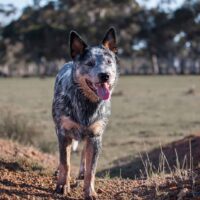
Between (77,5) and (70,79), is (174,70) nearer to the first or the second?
(77,5)

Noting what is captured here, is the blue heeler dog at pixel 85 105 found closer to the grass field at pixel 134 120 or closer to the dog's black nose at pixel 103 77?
the dog's black nose at pixel 103 77

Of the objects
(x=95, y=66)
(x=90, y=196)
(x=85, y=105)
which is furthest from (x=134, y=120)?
(x=95, y=66)

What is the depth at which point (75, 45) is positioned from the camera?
8016mm

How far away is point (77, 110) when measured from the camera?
8.06 m

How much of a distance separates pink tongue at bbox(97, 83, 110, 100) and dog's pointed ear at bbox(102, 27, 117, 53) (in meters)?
0.88

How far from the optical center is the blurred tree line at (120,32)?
77250 millimetres

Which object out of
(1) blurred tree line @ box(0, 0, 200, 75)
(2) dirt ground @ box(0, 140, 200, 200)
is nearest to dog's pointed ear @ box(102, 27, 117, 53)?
(2) dirt ground @ box(0, 140, 200, 200)

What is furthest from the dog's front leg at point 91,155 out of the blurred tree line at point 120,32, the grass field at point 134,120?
the blurred tree line at point 120,32

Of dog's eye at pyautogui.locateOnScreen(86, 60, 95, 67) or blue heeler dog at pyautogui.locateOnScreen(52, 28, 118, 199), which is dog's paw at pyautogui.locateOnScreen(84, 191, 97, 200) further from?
dog's eye at pyautogui.locateOnScreen(86, 60, 95, 67)

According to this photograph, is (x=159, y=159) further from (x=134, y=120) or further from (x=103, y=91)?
(x=134, y=120)

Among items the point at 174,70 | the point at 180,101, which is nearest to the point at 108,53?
the point at 180,101

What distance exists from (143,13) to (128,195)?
249ft

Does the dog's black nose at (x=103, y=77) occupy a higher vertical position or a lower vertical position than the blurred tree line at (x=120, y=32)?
lower

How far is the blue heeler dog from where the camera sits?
7.79 meters
